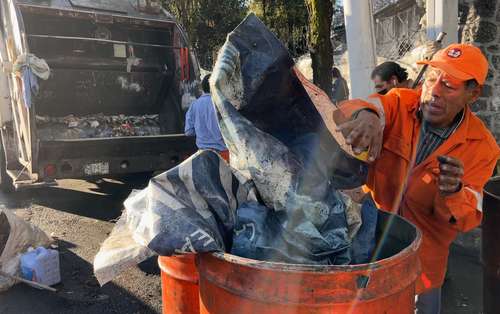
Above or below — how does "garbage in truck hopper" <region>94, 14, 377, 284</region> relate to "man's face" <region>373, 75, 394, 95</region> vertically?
below

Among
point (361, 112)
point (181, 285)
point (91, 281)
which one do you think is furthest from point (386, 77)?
point (91, 281)

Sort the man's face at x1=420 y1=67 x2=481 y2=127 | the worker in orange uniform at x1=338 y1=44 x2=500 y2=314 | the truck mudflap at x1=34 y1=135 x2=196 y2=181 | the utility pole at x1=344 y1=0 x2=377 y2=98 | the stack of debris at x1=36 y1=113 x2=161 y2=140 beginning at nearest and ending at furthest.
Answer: the worker in orange uniform at x1=338 y1=44 x2=500 y2=314 < the man's face at x1=420 y1=67 x2=481 y2=127 < the utility pole at x1=344 y1=0 x2=377 y2=98 < the truck mudflap at x1=34 y1=135 x2=196 y2=181 < the stack of debris at x1=36 y1=113 x2=161 y2=140

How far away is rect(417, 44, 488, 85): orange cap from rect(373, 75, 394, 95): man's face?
2.20m

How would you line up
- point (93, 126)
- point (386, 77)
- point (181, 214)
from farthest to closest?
1. point (93, 126)
2. point (386, 77)
3. point (181, 214)

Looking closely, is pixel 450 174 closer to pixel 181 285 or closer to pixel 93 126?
pixel 181 285

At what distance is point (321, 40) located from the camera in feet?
18.2

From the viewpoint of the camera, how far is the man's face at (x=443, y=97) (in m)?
2.06

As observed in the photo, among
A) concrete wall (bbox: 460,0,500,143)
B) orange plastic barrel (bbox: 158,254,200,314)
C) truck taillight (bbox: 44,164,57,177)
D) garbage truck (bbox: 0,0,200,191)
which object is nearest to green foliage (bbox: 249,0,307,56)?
garbage truck (bbox: 0,0,200,191)

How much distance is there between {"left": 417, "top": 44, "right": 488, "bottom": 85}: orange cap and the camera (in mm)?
2002

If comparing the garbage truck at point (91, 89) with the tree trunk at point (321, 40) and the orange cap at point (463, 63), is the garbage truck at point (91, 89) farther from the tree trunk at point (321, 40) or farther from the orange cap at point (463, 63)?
the orange cap at point (463, 63)

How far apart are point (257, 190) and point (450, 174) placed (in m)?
0.74

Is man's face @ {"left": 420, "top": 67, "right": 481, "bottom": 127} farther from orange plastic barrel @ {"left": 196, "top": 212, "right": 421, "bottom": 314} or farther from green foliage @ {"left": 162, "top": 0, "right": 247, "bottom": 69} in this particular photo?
green foliage @ {"left": 162, "top": 0, "right": 247, "bottom": 69}

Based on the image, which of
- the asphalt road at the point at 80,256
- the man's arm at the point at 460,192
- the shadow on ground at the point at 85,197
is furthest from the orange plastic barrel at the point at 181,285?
the shadow on ground at the point at 85,197

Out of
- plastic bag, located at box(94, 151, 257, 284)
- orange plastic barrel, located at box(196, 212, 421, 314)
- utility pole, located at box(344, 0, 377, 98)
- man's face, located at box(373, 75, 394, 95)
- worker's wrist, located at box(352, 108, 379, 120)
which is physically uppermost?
utility pole, located at box(344, 0, 377, 98)
